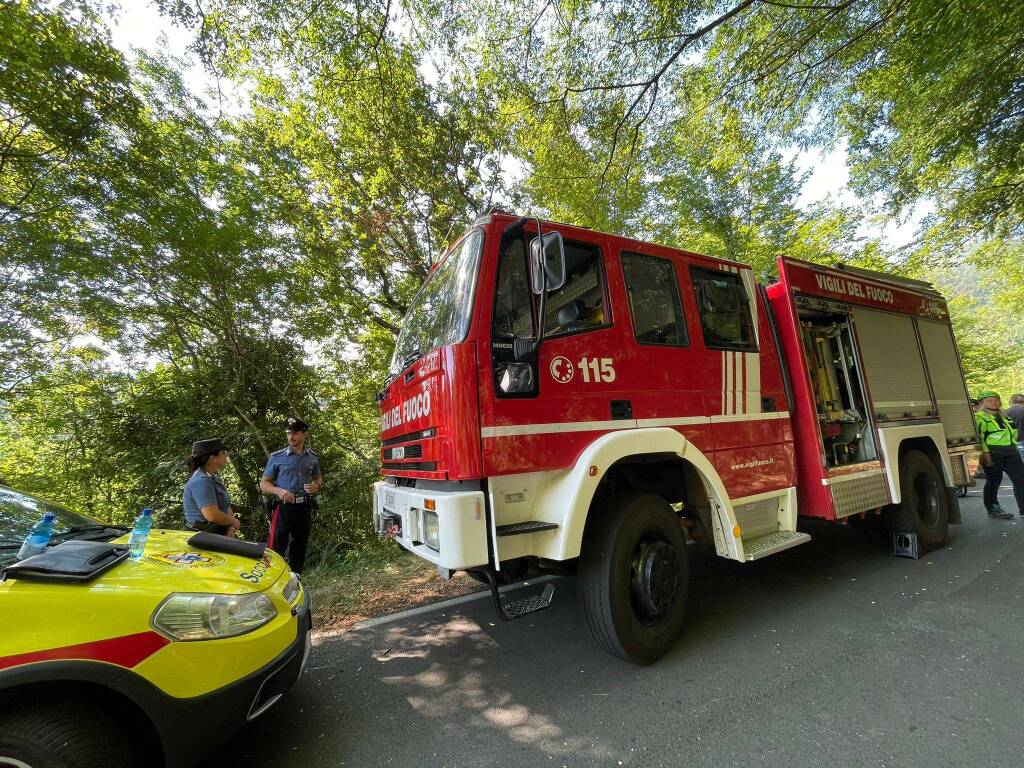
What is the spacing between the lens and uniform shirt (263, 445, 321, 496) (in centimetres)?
440

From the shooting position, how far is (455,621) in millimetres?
3264

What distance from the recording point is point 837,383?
4.33m

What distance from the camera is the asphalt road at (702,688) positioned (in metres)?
1.86

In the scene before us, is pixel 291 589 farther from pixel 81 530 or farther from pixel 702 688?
pixel 702 688

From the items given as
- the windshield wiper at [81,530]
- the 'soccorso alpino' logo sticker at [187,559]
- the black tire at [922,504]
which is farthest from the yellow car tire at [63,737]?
the black tire at [922,504]

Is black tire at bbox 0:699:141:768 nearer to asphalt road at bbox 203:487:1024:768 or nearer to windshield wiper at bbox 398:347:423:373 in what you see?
asphalt road at bbox 203:487:1024:768

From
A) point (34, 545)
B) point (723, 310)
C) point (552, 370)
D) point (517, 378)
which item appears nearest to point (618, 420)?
point (552, 370)

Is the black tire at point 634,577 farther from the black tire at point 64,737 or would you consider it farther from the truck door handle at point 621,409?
the black tire at point 64,737

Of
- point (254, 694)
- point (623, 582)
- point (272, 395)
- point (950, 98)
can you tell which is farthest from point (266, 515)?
point (950, 98)

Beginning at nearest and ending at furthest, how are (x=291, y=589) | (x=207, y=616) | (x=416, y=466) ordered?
(x=207, y=616), (x=291, y=589), (x=416, y=466)

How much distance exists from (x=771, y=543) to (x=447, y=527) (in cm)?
246

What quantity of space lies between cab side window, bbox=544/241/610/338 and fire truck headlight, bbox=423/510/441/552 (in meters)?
1.20

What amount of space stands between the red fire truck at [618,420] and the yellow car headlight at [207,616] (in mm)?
835

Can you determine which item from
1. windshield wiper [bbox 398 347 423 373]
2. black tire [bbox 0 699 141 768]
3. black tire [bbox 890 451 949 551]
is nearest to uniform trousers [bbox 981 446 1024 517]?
black tire [bbox 890 451 949 551]
